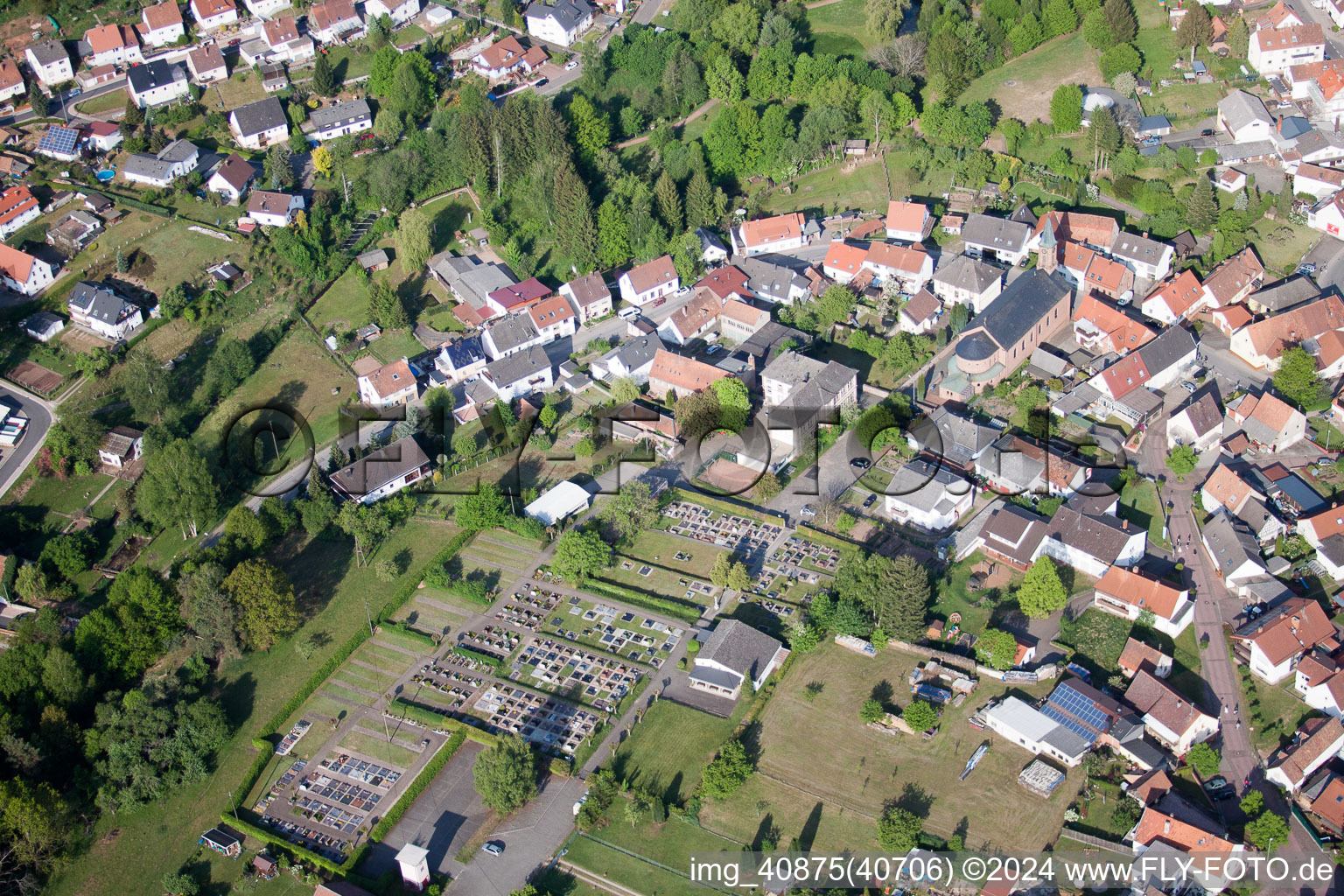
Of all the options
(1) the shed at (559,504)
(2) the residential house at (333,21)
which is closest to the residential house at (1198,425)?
(1) the shed at (559,504)

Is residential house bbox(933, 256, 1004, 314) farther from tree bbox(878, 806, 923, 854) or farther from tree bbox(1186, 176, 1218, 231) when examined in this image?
tree bbox(878, 806, 923, 854)

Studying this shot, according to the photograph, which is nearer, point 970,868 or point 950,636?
point 970,868

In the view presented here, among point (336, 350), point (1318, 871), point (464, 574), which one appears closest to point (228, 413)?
point (336, 350)

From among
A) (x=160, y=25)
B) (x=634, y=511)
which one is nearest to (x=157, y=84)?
(x=160, y=25)

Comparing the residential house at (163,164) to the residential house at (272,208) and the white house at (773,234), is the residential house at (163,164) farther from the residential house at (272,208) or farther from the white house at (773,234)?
the white house at (773,234)

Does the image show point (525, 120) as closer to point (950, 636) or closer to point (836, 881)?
point (950, 636)

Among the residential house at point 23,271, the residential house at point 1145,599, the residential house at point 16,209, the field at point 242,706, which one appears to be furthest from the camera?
the residential house at point 16,209

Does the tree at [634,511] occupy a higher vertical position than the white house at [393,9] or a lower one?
lower
